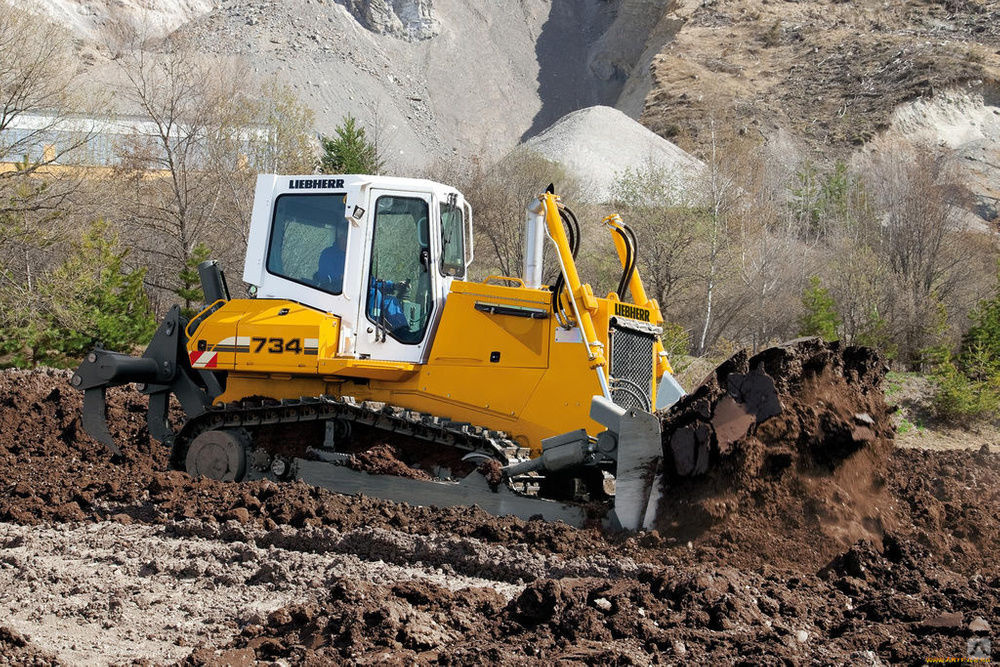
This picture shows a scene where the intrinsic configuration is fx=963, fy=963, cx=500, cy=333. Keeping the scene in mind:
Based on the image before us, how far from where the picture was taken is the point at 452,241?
812 cm

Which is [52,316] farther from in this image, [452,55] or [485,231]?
[452,55]

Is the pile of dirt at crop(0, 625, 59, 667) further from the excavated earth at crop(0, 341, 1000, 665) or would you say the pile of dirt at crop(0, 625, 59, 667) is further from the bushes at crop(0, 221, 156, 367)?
the bushes at crop(0, 221, 156, 367)

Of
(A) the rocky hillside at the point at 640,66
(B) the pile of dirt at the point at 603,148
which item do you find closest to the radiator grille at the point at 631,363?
(B) the pile of dirt at the point at 603,148

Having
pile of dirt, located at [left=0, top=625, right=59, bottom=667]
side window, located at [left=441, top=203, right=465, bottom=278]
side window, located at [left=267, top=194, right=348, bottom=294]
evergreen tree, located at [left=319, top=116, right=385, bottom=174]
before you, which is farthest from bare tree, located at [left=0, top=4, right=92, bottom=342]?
pile of dirt, located at [left=0, top=625, right=59, bottom=667]

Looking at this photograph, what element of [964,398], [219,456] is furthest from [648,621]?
[964,398]

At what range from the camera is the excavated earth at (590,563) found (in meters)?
Result: 4.62

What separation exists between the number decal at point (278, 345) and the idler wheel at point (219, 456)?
0.77m

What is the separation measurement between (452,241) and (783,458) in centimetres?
332

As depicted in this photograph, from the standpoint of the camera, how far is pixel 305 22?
61.4 metres

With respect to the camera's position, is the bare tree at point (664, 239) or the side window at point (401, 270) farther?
the bare tree at point (664, 239)

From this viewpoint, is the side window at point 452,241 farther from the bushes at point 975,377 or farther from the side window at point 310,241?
the bushes at point 975,377

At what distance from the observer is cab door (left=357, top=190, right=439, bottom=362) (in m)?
7.85

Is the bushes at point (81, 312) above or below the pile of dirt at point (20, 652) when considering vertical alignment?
above

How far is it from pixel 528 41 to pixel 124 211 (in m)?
56.2
